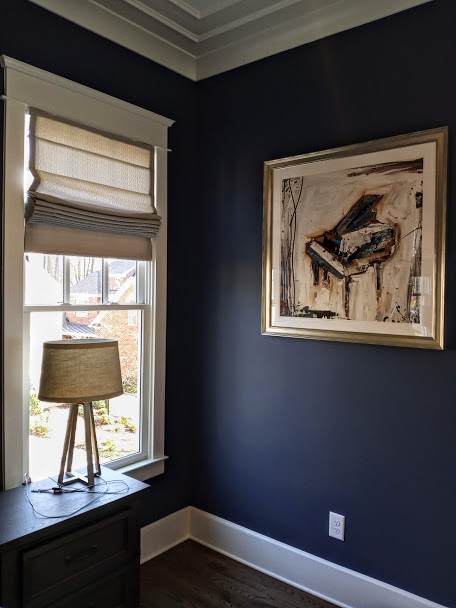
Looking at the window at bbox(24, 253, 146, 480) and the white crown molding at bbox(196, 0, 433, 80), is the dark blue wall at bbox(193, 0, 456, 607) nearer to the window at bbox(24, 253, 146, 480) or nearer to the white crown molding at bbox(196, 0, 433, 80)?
the white crown molding at bbox(196, 0, 433, 80)

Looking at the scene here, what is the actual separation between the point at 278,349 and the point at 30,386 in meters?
1.19

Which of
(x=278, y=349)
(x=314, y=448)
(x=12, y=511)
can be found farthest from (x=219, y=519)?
(x=12, y=511)

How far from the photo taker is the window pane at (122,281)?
2.48m

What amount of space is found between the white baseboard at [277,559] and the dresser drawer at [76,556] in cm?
67

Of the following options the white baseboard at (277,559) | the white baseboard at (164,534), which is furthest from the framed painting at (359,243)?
the white baseboard at (164,534)

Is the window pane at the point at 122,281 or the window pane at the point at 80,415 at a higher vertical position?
the window pane at the point at 122,281

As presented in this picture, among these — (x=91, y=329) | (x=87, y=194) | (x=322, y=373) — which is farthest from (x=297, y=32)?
(x=91, y=329)

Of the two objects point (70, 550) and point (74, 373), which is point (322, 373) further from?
point (70, 550)

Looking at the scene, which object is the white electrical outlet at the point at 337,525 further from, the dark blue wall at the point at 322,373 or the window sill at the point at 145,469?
the window sill at the point at 145,469

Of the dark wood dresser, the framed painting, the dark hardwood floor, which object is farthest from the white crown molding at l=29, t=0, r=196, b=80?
the dark hardwood floor

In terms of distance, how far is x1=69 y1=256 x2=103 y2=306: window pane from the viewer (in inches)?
90.8

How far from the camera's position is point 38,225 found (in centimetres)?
210

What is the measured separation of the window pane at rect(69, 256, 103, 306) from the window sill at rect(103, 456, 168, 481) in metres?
0.87

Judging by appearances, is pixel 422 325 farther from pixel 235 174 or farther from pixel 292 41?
pixel 292 41
